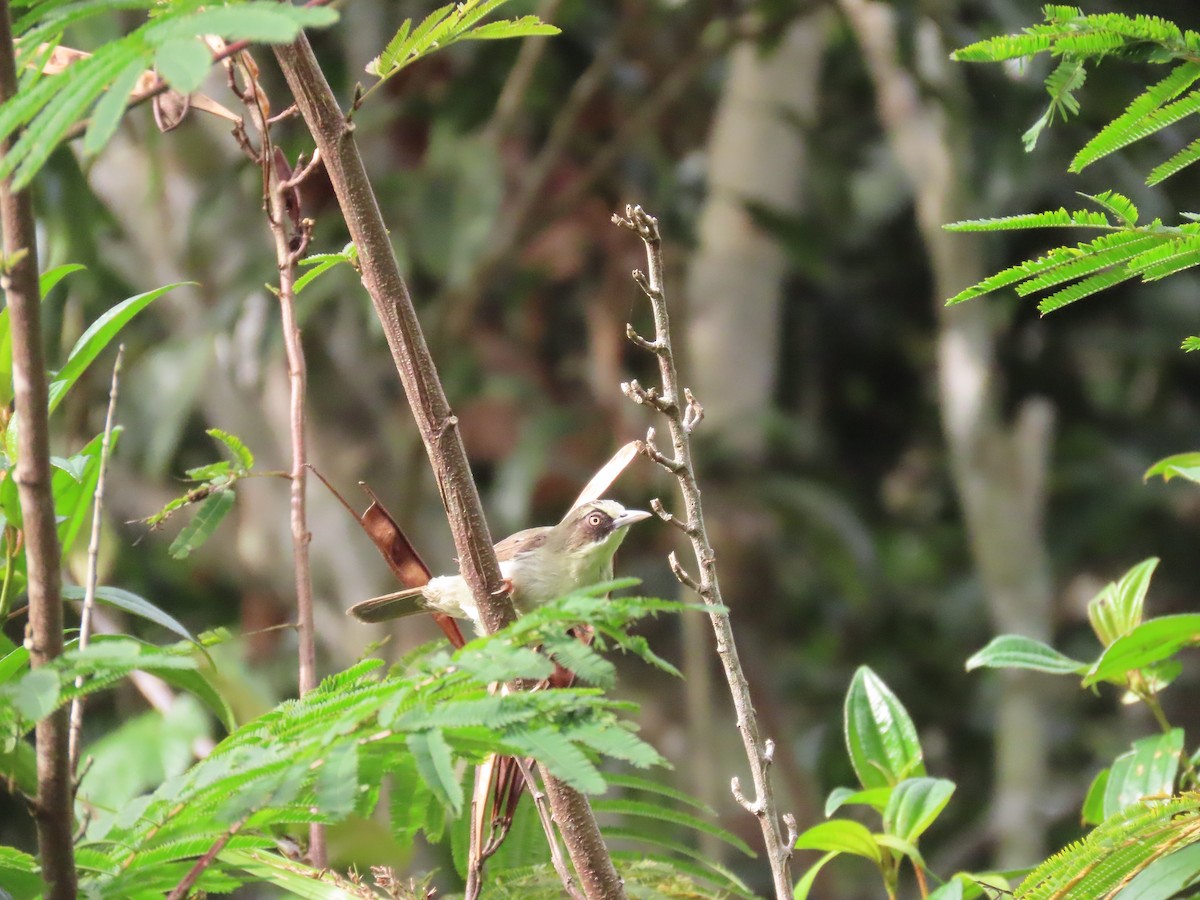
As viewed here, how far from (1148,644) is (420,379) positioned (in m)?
0.98

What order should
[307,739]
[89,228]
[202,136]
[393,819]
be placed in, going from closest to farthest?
[307,739], [393,819], [89,228], [202,136]

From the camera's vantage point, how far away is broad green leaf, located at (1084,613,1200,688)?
160 cm

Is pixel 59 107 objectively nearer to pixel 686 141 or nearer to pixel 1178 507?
pixel 686 141

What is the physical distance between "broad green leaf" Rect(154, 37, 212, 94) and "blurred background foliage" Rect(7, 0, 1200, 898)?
389 centimetres

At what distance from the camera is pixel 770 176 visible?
8.31 metres

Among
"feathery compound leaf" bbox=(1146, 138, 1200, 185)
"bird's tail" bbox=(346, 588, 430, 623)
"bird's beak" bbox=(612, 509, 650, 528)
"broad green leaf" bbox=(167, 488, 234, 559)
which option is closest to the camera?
"feathery compound leaf" bbox=(1146, 138, 1200, 185)

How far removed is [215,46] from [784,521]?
6.17m

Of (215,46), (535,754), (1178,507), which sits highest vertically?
→ (215,46)

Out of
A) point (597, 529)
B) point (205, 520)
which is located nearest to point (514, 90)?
point (597, 529)

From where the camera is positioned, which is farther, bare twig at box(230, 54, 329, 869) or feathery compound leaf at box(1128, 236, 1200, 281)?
bare twig at box(230, 54, 329, 869)

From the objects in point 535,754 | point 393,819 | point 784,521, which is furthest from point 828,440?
point 535,754

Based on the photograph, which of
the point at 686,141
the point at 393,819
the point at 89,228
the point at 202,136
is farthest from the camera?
the point at 686,141

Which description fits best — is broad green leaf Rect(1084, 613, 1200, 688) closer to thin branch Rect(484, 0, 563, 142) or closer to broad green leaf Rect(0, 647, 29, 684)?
broad green leaf Rect(0, 647, 29, 684)

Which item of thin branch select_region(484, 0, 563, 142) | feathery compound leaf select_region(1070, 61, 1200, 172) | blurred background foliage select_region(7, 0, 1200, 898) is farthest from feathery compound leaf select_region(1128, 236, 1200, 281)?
thin branch select_region(484, 0, 563, 142)
